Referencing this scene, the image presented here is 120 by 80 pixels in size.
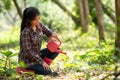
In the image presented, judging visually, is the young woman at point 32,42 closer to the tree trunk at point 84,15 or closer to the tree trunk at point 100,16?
the tree trunk at point 100,16

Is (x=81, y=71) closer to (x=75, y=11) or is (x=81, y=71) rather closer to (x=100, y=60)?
(x=100, y=60)

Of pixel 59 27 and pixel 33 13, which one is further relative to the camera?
pixel 59 27

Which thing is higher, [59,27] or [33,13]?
[33,13]

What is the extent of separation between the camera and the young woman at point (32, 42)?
23.5 feet

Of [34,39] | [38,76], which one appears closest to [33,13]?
[34,39]

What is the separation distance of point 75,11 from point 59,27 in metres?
1.55

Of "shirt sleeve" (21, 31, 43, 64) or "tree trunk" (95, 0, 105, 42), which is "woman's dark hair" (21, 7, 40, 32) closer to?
"shirt sleeve" (21, 31, 43, 64)

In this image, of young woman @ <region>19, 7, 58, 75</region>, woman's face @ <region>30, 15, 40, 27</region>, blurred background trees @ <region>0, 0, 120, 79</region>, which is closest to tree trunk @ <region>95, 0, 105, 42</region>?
blurred background trees @ <region>0, 0, 120, 79</region>

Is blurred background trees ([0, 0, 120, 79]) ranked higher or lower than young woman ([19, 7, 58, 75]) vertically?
lower

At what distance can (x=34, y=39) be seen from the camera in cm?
730

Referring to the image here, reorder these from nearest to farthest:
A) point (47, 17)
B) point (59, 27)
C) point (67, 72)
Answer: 1. point (67, 72)
2. point (59, 27)
3. point (47, 17)

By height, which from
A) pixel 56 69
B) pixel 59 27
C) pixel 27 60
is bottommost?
pixel 59 27

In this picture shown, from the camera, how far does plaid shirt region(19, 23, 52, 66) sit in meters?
7.19

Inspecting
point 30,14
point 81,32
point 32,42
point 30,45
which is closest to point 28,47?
point 30,45
